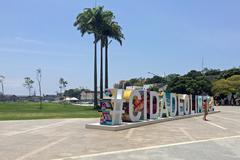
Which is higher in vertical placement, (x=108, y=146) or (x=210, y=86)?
(x=210, y=86)

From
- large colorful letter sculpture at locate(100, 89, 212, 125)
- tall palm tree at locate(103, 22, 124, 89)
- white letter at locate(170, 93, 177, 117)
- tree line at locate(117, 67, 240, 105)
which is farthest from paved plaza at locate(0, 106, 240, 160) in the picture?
tree line at locate(117, 67, 240, 105)

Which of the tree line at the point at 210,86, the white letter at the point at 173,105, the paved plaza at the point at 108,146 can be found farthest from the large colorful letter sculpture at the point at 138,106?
the tree line at the point at 210,86

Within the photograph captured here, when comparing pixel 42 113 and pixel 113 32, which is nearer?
pixel 42 113

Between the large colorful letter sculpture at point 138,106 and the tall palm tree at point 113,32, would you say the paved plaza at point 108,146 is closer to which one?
the large colorful letter sculpture at point 138,106

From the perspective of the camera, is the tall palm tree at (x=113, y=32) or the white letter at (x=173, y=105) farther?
the tall palm tree at (x=113, y=32)

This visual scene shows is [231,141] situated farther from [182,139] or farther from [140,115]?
[140,115]

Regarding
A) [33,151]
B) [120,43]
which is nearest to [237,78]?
[120,43]

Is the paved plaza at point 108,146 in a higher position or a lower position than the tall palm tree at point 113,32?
lower

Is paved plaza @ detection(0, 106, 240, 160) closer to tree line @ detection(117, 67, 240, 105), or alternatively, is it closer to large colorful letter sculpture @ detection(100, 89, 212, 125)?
large colorful letter sculpture @ detection(100, 89, 212, 125)

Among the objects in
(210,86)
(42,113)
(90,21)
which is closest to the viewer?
(42,113)

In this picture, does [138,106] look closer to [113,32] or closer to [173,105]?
[173,105]

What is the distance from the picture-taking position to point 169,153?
41.7ft

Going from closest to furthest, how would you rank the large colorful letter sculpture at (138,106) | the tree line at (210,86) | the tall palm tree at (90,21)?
the large colorful letter sculpture at (138,106) < the tall palm tree at (90,21) < the tree line at (210,86)

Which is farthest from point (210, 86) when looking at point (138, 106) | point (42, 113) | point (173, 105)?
point (138, 106)
